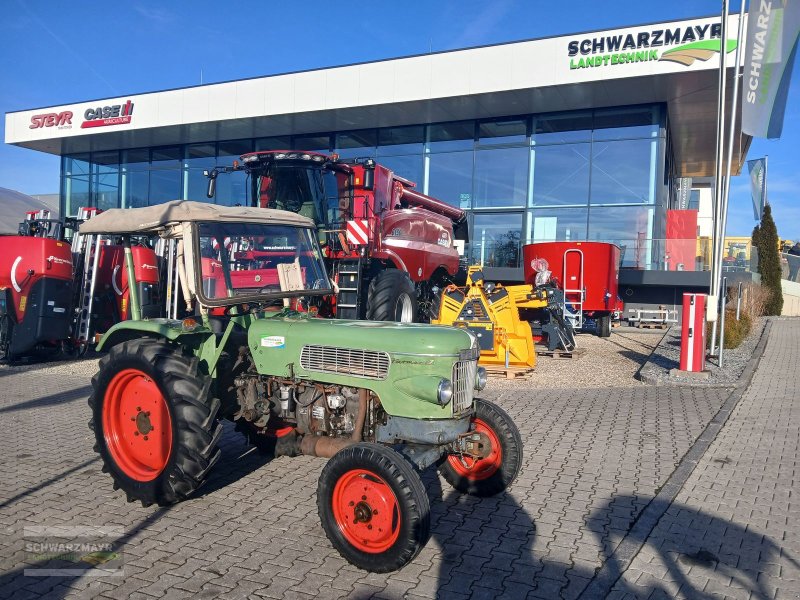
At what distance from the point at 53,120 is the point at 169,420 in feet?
73.9

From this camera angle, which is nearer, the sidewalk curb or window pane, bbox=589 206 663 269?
the sidewalk curb

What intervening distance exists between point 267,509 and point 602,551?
221cm

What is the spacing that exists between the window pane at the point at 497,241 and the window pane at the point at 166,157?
1159 cm

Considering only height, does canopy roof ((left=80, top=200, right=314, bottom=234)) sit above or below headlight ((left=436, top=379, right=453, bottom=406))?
above

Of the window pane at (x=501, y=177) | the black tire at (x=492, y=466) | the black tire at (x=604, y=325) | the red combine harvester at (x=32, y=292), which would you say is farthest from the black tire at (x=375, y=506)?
the window pane at (x=501, y=177)

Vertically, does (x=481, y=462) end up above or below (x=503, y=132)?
below

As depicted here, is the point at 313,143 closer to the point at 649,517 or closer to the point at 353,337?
the point at 353,337

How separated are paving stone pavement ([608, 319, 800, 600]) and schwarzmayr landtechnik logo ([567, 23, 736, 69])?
11032 mm

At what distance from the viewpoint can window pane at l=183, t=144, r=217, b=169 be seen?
22656mm

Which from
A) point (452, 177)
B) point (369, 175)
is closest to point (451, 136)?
point (452, 177)

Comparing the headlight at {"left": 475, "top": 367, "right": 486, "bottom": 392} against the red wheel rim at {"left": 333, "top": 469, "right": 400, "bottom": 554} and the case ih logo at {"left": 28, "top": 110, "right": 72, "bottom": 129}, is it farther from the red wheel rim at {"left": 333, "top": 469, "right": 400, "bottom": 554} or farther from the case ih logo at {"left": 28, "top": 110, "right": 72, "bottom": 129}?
the case ih logo at {"left": 28, "top": 110, "right": 72, "bottom": 129}

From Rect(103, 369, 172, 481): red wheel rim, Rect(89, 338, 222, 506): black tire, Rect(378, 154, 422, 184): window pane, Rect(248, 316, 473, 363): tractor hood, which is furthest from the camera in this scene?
Rect(378, 154, 422, 184): window pane

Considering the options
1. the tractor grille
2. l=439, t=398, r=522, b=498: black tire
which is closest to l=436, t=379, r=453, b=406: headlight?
the tractor grille

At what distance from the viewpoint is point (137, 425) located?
458cm
